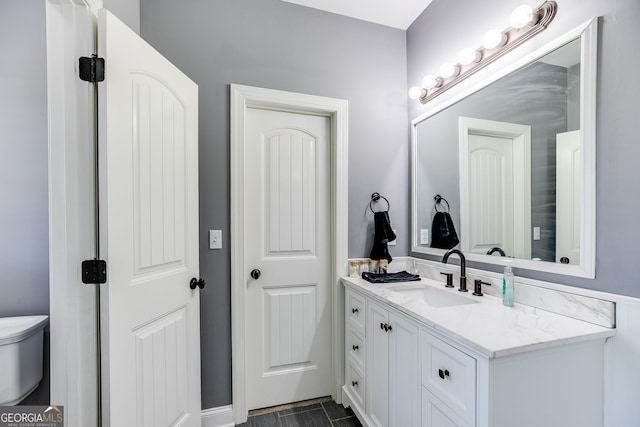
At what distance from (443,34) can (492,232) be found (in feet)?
4.23

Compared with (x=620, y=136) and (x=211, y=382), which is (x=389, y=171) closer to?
(x=620, y=136)

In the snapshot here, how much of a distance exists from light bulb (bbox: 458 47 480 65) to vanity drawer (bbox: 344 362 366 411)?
1.91 metres

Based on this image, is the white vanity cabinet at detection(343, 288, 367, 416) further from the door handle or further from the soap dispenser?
the door handle

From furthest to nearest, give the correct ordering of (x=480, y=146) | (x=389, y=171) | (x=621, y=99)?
(x=389, y=171) < (x=480, y=146) < (x=621, y=99)

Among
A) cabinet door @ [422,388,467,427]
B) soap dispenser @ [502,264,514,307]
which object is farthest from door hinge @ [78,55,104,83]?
soap dispenser @ [502,264,514,307]

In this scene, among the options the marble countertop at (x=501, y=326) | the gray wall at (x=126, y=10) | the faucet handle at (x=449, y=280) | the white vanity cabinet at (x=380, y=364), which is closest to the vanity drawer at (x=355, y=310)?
the white vanity cabinet at (x=380, y=364)

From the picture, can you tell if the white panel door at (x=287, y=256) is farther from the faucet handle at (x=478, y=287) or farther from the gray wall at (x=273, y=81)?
the faucet handle at (x=478, y=287)

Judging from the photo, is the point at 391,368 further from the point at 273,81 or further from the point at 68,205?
the point at 273,81

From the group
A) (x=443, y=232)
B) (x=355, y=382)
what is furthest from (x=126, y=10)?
(x=355, y=382)

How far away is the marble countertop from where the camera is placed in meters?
0.86

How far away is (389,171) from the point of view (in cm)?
205

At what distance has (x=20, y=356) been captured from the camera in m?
1.11

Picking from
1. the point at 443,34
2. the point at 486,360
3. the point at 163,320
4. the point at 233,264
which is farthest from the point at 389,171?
the point at 163,320

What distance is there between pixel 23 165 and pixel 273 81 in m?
1.38
